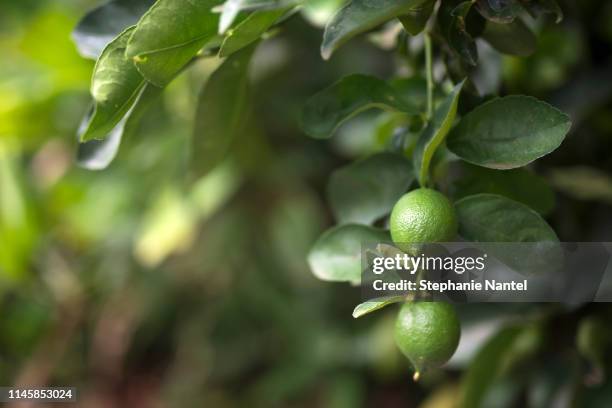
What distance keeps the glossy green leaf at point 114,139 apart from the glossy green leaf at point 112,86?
0.02m

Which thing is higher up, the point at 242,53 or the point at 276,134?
the point at 242,53

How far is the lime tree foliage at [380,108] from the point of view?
1.25 feet

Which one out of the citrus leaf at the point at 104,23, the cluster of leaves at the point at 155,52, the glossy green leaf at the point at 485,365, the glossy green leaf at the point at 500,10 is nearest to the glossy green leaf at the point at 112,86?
the cluster of leaves at the point at 155,52

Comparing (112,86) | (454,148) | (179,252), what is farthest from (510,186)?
(179,252)

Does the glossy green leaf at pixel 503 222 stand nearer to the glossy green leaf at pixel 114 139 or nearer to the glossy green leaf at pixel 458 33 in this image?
the glossy green leaf at pixel 458 33

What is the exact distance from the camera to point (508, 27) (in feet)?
1.50

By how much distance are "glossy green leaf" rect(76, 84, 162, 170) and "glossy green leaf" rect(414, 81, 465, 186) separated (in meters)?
0.17

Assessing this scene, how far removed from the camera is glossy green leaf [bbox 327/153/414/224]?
47 centimetres

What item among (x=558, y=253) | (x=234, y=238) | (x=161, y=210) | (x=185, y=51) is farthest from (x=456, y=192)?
(x=234, y=238)

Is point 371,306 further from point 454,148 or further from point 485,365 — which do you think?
point 485,365

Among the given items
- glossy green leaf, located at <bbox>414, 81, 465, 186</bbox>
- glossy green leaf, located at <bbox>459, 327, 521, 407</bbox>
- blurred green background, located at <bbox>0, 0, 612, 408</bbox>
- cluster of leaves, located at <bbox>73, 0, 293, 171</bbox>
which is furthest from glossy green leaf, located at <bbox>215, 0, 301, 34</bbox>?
blurred green background, located at <bbox>0, 0, 612, 408</bbox>

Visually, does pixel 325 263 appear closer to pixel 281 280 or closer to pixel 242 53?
pixel 242 53

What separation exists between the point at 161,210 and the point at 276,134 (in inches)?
12.2

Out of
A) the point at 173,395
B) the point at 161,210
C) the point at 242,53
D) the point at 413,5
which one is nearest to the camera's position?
the point at 413,5
